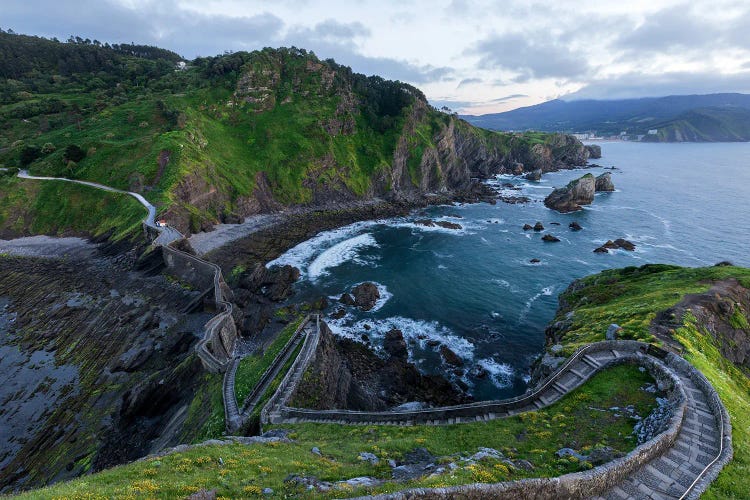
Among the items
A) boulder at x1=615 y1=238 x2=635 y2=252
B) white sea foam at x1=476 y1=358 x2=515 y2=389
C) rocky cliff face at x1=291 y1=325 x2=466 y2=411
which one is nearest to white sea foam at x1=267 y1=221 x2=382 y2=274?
rocky cliff face at x1=291 y1=325 x2=466 y2=411

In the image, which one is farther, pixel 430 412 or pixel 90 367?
pixel 90 367

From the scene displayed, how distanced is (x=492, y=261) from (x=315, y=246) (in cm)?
4112

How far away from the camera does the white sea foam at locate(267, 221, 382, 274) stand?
71562mm

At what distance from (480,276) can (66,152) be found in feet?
344

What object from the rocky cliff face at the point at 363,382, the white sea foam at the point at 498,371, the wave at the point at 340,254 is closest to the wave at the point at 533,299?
the white sea foam at the point at 498,371

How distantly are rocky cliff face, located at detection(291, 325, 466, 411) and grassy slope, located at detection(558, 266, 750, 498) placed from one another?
16.4m

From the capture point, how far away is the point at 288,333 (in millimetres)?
38531

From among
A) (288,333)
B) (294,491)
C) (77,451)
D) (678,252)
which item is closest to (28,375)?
(77,451)

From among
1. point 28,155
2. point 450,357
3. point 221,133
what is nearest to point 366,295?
point 450,357

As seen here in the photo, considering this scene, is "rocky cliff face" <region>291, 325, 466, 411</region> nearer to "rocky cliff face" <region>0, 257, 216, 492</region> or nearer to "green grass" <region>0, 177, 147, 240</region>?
"rocky cliff face" <region>0, 257, 216, 492</region>

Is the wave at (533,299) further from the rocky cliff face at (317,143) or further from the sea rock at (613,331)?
the rocky cliff face at (317,143)

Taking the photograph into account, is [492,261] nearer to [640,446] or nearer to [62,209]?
[640,446]

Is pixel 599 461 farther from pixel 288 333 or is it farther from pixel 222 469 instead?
pixel 288 333

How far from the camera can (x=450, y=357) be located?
45188mm
